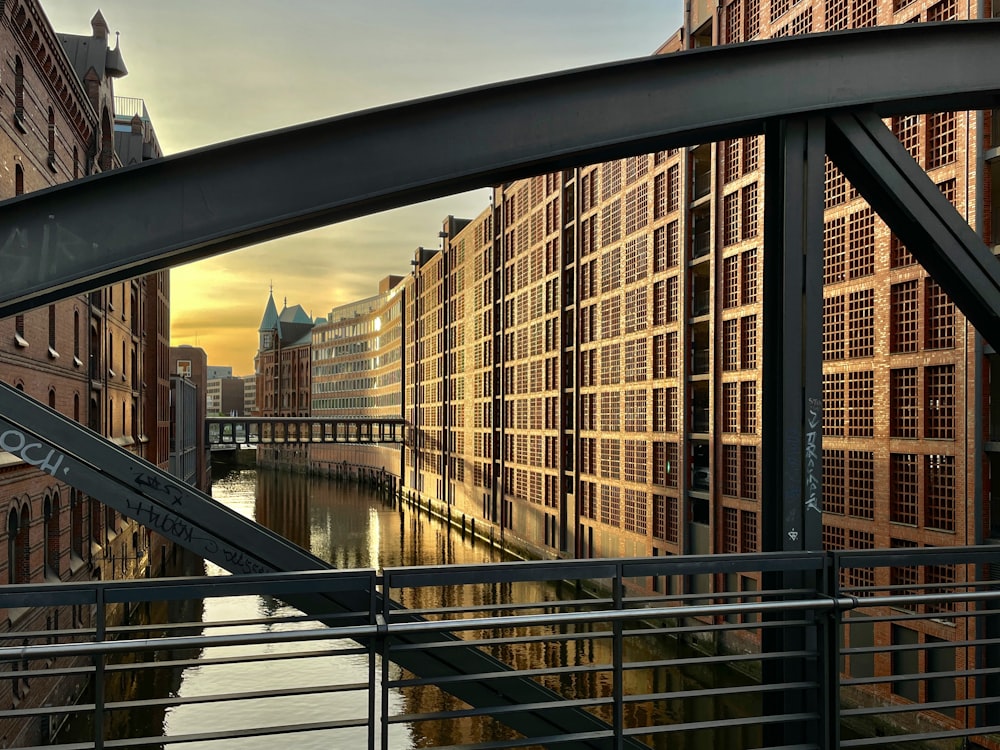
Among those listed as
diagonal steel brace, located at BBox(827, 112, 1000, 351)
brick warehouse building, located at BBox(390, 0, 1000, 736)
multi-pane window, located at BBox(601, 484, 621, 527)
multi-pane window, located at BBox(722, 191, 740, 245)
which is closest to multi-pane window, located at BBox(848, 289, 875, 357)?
brick warehouse building, located at BBox(390, 0, 1000, 736)

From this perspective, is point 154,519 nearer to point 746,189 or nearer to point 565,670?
point 565,670

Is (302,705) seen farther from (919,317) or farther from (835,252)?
(919,317)

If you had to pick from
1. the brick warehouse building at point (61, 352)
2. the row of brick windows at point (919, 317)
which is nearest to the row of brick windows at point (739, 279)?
the row of brick windows at point (919, 317)

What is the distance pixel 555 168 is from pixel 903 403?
13.3 metres

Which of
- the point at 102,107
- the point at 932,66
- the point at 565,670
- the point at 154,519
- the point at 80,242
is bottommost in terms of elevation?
the point at 565,670

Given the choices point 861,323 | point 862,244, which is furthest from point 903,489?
point 862,244

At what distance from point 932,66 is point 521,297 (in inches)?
1340

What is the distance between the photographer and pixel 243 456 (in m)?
125

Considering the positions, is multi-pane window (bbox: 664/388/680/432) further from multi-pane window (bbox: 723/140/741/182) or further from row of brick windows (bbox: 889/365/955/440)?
row of brick windows (bbox: 889/365/955/440)

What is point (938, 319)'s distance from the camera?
15.2 metres

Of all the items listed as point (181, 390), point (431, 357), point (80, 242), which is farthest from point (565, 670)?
point (431, 357)

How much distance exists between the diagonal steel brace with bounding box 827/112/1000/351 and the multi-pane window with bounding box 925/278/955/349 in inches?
446

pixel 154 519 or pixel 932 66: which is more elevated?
pixel 932 66

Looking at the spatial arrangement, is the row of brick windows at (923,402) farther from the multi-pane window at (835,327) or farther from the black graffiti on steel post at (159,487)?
the black graffiti on steel post at (159,487)
